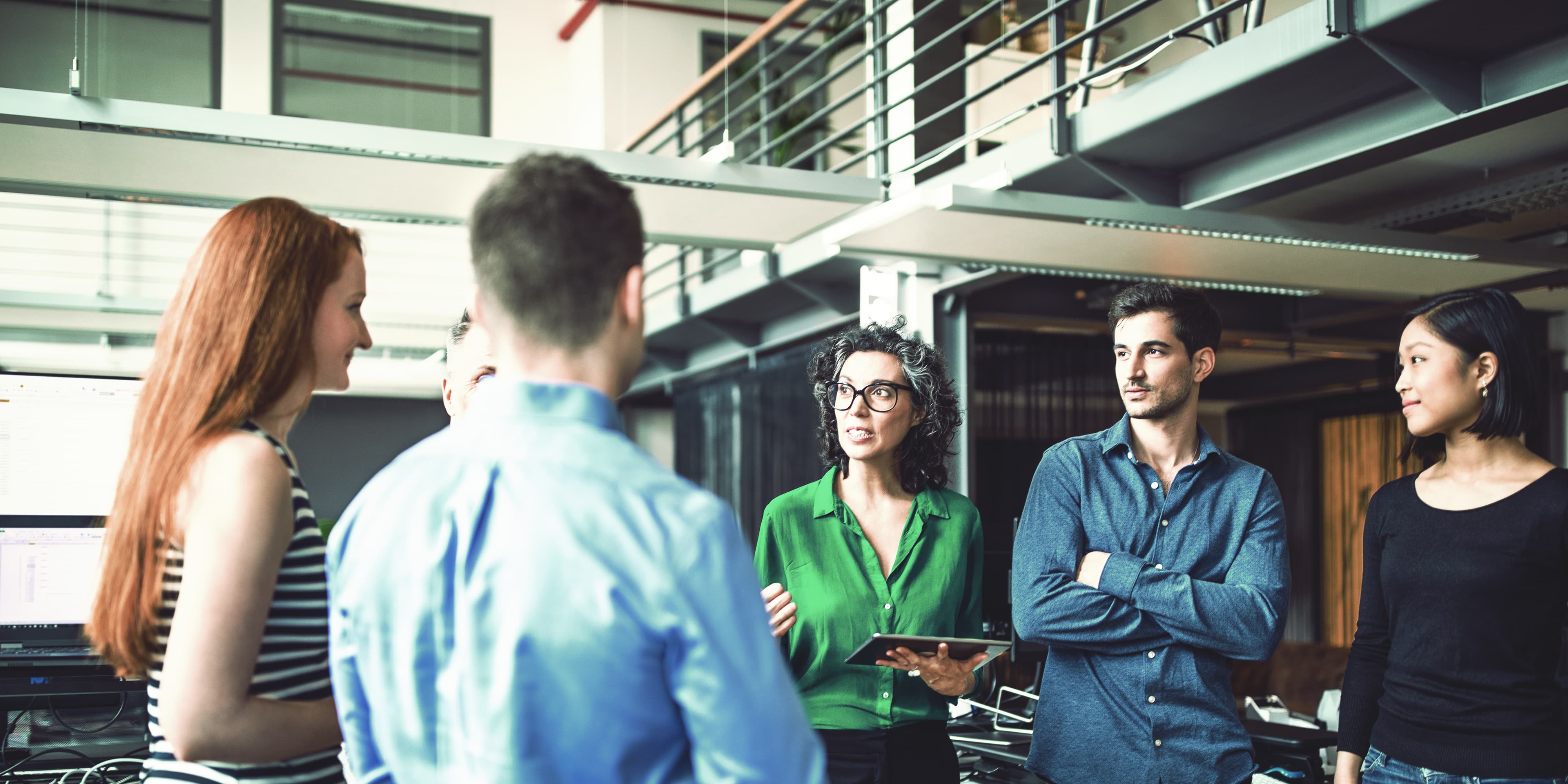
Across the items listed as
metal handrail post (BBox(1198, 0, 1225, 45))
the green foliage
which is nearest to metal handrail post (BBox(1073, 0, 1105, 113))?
metal handrail post (BBox(1198, 0, 1225, 45))

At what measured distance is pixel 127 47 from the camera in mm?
8438

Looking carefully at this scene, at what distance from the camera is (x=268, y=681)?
120 cm

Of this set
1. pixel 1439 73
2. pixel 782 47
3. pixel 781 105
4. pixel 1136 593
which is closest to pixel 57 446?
pixel 1136 593

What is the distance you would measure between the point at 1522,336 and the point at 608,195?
1.95m

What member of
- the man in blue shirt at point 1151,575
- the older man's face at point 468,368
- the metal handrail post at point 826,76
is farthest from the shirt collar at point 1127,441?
the metal handrail post at point 826,76

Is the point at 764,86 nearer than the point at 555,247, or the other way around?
the point at 555,247

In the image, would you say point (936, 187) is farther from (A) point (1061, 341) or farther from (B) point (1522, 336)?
(A) point (1061, 341)

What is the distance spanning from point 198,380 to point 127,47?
869 cm

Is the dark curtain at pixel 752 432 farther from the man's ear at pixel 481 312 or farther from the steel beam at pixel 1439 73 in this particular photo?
the man's ear at pixel 481 312

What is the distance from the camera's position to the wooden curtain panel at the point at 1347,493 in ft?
27.6

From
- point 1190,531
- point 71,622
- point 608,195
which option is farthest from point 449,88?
point 608,195

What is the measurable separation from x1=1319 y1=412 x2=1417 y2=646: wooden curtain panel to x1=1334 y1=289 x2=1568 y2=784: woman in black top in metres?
6.79

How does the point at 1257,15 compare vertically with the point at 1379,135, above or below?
above

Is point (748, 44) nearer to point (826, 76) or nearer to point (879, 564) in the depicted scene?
point (826, 76)
